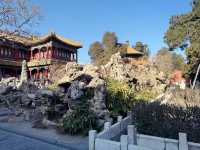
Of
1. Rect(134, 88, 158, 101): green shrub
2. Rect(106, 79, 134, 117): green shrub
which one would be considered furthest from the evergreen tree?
Rect(106, 79, 134, 117): green shrub

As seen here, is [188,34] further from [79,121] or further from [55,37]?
[79,121]

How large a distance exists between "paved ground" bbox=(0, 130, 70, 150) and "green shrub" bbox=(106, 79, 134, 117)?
3.26 m

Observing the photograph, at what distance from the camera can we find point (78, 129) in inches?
333

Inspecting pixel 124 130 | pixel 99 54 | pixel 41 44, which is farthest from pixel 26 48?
pixel 124 130

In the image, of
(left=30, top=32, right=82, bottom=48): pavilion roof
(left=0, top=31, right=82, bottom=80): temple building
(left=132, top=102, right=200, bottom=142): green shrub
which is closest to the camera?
(left=132, top=102, right=200, bottom=142): green shrub

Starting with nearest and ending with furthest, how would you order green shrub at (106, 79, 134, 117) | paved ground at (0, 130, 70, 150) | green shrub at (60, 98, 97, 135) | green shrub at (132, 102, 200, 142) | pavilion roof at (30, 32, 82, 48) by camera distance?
green shrub at (132, 102, 200, 142) < paved ground at (0, 130, 70, 150) < green shrub at (60, 98, 97, 135) < green shrub at (106, 79, 134, 117) < pavilion roof at (30, 32, 82, 48)

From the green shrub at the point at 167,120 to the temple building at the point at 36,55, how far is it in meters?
25.2

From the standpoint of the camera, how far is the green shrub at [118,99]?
10.4 m

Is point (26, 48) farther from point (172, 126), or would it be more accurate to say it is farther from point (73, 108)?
point (172, 126)

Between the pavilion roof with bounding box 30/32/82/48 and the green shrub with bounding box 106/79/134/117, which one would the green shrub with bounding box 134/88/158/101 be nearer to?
the green shrub with bounding box 106/79/134/117

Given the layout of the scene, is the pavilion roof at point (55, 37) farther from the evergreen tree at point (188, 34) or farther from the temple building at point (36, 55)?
the evergreen tree at point (188, 34)

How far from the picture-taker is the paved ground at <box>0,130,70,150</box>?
7207 mm

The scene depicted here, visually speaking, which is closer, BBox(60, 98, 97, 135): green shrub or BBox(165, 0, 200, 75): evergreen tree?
BBox(60, 98, 97, 135): green shrub

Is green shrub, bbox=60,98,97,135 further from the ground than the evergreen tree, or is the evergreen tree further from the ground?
the evergreen tree
